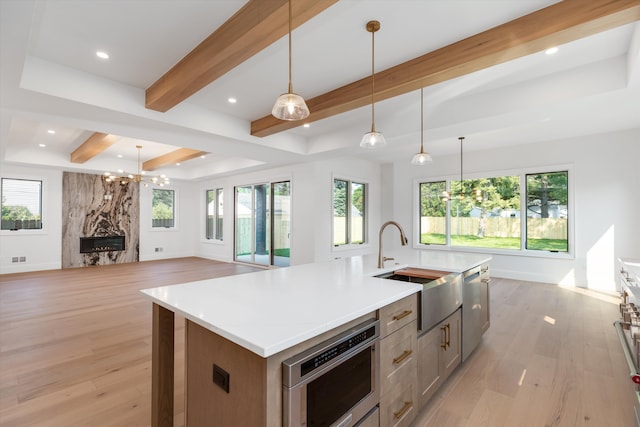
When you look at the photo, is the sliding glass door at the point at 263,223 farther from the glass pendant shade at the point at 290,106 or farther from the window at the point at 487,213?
the glass pendant shade at the point at 290,106

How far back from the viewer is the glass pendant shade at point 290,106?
5.91 ft

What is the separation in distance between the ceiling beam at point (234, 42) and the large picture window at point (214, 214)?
20.3 feet

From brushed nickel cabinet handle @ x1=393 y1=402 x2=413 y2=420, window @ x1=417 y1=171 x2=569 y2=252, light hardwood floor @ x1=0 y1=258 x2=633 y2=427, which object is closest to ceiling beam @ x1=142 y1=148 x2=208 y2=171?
light hardwood floor @ x1=0 y1=258 x2=633 y2=427

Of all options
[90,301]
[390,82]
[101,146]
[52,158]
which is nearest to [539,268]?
[390,82]

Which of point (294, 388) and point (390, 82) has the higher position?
point (390, 82)

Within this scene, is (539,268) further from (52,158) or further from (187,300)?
(52,158)

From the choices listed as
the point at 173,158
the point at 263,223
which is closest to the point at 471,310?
the point at 263,223

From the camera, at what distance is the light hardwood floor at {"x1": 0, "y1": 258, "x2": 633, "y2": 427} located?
1994 millimetres

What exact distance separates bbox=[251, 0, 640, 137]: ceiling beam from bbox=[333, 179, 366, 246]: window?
3673 mm

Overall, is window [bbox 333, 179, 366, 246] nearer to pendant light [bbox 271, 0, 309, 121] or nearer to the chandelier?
the chandelier

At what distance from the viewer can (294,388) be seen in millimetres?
1071

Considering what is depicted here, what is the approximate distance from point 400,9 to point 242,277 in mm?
2320

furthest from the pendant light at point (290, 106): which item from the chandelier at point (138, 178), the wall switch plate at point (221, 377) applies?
the chandelier at point (138, 178)

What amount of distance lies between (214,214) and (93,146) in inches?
162
